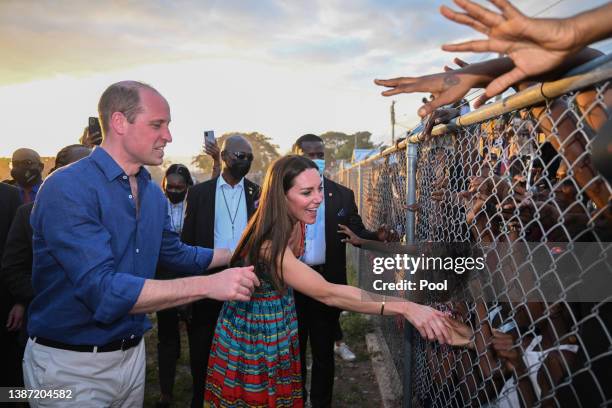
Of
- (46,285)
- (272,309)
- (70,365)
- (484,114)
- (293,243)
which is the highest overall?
(484,114)

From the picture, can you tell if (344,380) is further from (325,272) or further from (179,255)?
(179,255)

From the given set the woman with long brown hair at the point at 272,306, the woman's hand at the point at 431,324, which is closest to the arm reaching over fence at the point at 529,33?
the woman's hand at the point at 431,324

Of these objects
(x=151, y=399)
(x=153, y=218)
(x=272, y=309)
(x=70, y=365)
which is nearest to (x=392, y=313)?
(x=272, y=309)

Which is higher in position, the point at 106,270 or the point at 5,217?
the point at 5,217

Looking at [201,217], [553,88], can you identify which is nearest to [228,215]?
[201,217]

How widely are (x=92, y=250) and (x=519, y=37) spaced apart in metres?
1.85

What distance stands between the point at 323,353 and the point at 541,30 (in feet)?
11.3

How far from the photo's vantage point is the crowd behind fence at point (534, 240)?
1204mm

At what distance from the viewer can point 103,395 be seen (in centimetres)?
223

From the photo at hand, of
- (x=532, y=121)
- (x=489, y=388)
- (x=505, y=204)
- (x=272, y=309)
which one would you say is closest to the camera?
(x=532, y=121)

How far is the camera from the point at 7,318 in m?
3.59

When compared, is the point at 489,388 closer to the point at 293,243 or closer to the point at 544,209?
the point at 544,209

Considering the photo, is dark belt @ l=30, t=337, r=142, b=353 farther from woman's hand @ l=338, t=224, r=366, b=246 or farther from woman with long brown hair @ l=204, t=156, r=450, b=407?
woman's hand @ l=338, t=224, r=366, b=246

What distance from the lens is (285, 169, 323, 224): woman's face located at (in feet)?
9.04
